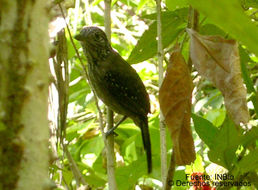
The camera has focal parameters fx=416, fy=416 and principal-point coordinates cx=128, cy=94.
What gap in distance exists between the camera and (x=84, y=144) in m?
2.58

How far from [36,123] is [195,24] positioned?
2.26 feet

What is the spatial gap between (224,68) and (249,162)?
1.48ft

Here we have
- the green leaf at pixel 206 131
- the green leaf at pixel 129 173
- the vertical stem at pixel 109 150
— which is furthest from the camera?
the green leaf at pixel 129 173

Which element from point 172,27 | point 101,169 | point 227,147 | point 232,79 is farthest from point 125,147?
point 232,79

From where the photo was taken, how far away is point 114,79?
2457 mm

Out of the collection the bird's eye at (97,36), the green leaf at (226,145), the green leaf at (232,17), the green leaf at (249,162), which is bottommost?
the green leaf at (249,162)

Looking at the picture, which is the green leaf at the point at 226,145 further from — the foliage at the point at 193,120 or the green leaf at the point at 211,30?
the green leaf at the point at 211,30

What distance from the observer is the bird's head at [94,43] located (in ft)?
7.66

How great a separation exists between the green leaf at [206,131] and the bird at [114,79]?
3.62 ft

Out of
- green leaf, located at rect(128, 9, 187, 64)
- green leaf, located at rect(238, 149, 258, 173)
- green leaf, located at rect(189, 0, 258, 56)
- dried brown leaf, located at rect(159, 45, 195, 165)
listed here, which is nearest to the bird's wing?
green leaf, located at rect(128, 9, 187, 64)

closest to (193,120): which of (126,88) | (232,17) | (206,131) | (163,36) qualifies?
(206,131)

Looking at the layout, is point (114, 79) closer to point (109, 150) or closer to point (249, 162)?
point (109, 150)

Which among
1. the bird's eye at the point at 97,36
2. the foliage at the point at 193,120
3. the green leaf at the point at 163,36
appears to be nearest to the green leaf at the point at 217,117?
the foliage at the point at 193,120

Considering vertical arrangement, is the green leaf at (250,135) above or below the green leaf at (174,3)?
below
